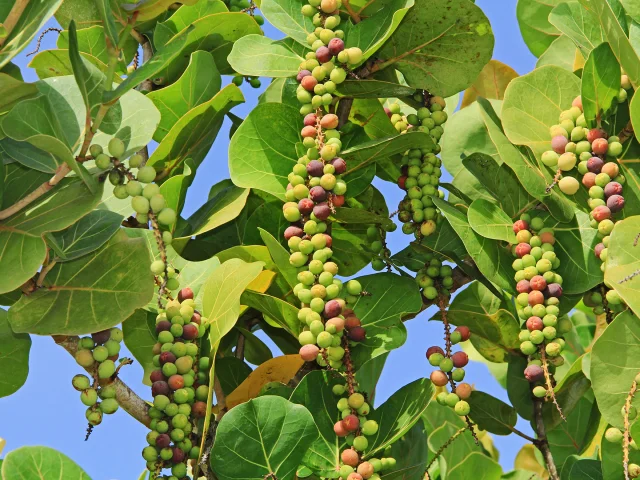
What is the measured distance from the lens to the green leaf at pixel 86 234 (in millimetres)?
2012

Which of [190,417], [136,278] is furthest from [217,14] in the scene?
[190,417]

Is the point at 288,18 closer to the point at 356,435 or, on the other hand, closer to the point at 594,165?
the point at 594,165

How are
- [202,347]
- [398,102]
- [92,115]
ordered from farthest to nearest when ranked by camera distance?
[398,102], [202,347], [92,115]

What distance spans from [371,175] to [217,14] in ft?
2.04

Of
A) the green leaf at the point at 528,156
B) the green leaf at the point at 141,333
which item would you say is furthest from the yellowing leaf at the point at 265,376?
the green leaf at the point at 528,156

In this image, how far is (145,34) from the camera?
2.78m

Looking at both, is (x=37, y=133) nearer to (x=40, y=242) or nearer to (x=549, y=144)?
(x=40, y=242)

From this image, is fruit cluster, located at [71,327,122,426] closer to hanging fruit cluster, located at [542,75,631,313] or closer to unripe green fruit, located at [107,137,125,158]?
unripe green fruit, located at [107,137,125,158]

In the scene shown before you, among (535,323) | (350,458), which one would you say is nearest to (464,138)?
(535,323)

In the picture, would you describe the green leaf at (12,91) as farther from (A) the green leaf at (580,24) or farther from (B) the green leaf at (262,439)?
(A) the green leaf at (580,24)

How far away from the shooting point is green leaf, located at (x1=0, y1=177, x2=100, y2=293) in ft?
6.24

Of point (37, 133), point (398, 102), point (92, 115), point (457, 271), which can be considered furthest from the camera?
point (398, 102)

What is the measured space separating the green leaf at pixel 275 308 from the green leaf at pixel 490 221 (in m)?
0.44

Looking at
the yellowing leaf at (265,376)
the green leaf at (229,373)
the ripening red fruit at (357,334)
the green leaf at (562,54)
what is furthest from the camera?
the green leaf at (562,54)
